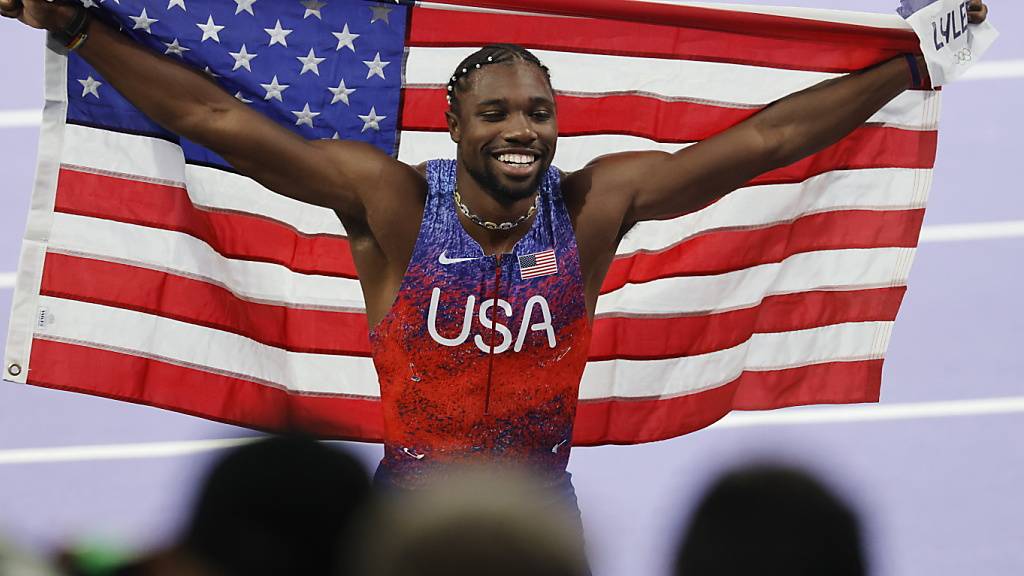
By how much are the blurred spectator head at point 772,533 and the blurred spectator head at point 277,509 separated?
21.5 inches

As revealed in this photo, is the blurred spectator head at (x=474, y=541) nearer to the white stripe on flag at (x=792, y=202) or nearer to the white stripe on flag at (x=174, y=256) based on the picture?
the white stripe on flag at (x=174, y=256)

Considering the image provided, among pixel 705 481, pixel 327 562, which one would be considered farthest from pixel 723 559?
pixel 327 562

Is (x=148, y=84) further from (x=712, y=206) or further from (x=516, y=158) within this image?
(x=712, y=206)

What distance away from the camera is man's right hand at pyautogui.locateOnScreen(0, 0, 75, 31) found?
4207mm

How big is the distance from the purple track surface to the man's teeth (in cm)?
179

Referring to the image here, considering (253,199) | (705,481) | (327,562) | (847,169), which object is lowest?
(327,562)

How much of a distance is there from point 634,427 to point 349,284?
1191mm

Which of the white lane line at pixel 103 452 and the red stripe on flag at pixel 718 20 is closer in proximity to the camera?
the red stripe on flag at pixel 718 20

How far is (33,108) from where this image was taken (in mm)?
8531

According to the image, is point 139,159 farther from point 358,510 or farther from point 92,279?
point 358,510

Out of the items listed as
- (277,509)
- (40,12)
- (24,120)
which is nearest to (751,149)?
(40,12)

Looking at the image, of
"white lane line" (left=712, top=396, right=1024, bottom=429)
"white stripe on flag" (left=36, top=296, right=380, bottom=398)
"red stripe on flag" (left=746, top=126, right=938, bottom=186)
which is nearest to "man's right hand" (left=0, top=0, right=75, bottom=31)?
"white stripe on flag" (left=36, top=296, right=380, bottom=398)

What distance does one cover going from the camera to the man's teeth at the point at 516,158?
443cm

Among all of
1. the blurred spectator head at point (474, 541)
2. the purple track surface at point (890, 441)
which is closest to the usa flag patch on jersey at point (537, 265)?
the purple track surface at point (890, 441)
